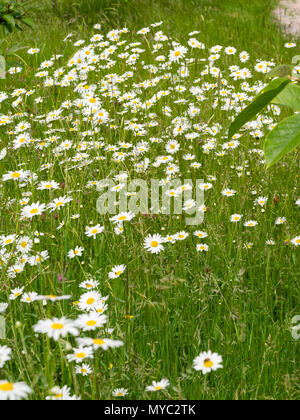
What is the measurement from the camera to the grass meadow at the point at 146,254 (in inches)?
60.9

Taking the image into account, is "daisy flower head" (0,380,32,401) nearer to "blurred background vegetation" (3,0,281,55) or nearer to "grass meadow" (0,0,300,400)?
"grass meadow" (0,0,300,400)

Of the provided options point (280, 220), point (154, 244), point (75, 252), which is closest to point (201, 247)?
point (154, 244)

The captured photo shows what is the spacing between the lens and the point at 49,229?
8.09 feet

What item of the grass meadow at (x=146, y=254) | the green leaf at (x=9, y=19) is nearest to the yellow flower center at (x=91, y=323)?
the grass meadow at (x=146, y=254)

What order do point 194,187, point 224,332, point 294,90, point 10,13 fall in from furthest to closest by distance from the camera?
point 10,13 → point 194,187 → point 224,332 → point 294,90

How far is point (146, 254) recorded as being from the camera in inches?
82.1

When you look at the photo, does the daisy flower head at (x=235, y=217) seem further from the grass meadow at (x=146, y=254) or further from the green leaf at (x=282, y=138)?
the green leaf at (x=282, y=138)

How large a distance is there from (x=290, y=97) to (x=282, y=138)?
0.51ft

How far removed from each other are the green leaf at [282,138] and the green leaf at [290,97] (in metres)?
0.09

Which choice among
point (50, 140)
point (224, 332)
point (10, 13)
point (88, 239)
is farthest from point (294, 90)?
point (10, 13)

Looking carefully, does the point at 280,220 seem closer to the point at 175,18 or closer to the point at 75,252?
the point at 75,252

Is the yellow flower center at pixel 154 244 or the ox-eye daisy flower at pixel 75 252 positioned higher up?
the yellow flower center at pixel 154 244
